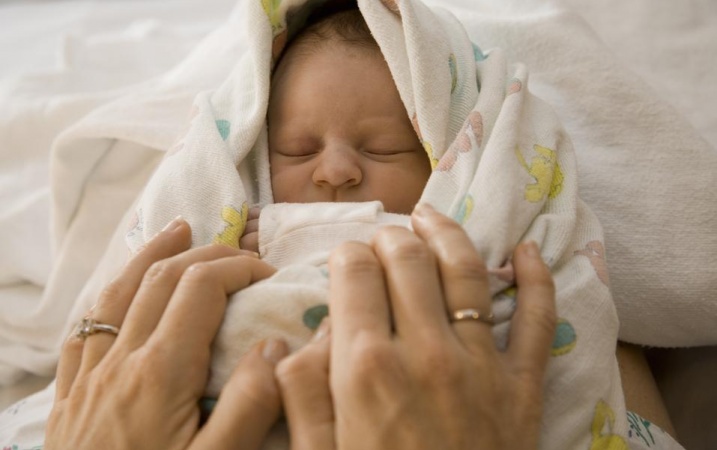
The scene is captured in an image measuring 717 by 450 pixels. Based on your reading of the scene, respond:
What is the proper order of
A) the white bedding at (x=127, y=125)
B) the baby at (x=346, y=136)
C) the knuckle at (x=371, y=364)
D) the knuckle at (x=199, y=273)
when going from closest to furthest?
the knuckle at (x=371, y=364)
the knuckle at (x=199, y=273)
the baby at (x=346, y=136)
the white bedding at (x=127, y=125)

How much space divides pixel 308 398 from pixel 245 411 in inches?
2.4

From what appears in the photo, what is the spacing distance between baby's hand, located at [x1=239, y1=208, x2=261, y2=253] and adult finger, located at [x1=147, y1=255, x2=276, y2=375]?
16 centimetres

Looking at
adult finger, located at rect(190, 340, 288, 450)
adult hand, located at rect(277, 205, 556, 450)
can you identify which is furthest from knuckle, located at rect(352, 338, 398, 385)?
adult finger, located at rect(190, 340, 288, 450)

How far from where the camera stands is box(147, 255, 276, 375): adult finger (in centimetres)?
73

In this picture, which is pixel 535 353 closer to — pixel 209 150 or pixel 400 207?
pixel 400 207

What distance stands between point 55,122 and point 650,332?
3.67ft

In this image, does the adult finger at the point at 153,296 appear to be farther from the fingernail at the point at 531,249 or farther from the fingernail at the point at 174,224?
the fingernail at the point at 531,249

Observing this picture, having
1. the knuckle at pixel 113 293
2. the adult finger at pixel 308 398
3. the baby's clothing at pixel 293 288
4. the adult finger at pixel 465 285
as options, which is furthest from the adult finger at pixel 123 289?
the adult finger at pixel 465 285

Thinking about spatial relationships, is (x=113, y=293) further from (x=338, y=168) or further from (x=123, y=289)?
(x=338, y=168)

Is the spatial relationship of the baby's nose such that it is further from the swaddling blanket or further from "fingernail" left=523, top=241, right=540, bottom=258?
"fingernail" left=523, top=241, right=540, bottom=258

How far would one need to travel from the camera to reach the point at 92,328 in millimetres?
802

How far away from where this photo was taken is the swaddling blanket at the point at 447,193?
78cm

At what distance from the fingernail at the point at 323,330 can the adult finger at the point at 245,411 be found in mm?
52

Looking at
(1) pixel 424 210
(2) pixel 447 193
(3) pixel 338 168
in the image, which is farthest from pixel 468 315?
(3) pixel 338 168
